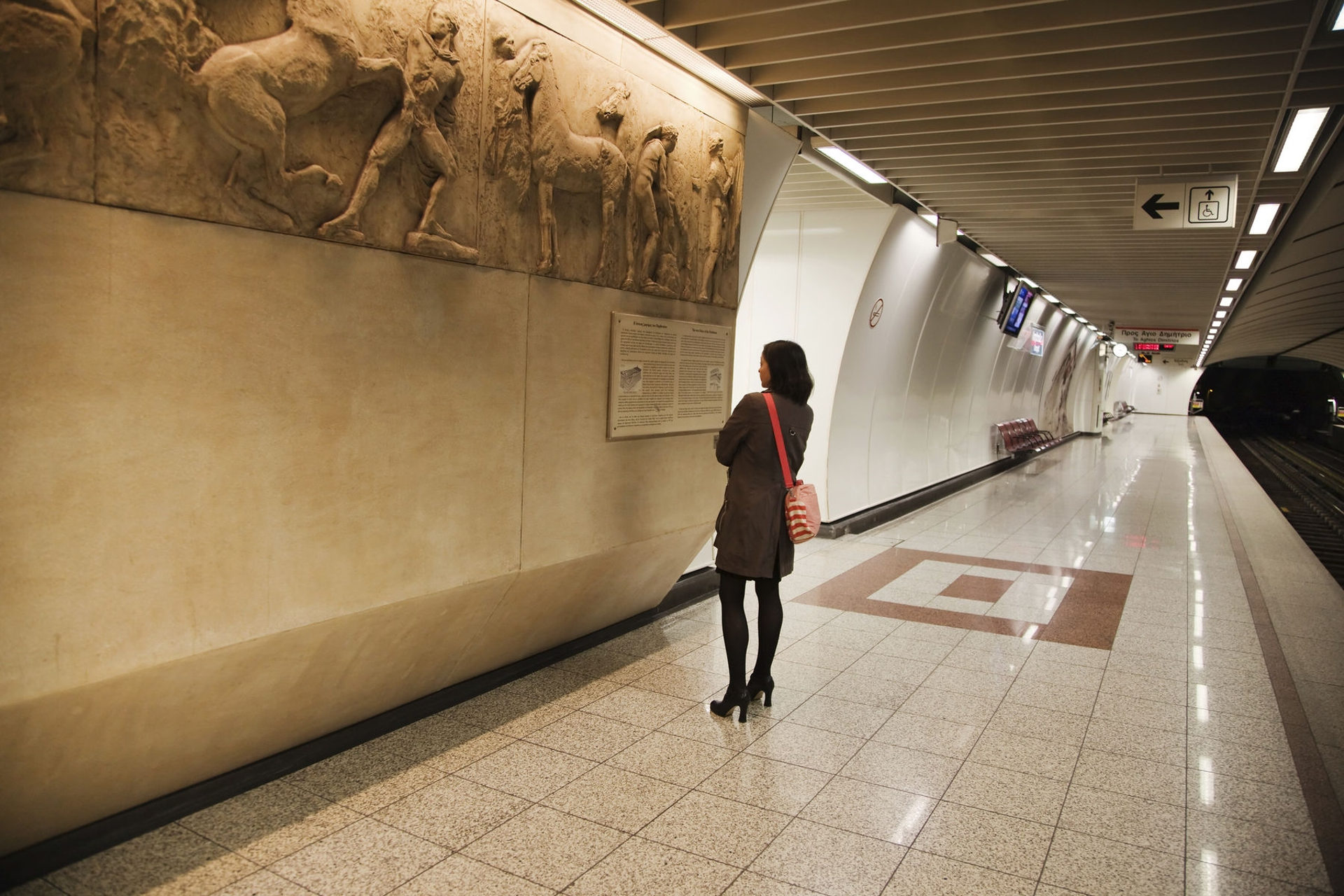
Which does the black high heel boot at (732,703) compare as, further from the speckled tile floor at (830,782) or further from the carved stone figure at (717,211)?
the carved stone figure at (717,211)

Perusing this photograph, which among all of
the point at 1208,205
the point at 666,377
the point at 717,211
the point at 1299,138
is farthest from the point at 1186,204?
the point at 666,377

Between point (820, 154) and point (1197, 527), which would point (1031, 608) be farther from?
point (1197, 527)

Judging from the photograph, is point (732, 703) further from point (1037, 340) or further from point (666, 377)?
point (1037, 340)

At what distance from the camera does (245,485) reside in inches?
118

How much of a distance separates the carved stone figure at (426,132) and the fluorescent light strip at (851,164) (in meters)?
3.97

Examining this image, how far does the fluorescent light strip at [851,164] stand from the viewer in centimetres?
699

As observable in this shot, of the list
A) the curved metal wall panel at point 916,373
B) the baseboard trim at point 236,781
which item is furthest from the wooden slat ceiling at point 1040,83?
the baseboard trim at point 236,781

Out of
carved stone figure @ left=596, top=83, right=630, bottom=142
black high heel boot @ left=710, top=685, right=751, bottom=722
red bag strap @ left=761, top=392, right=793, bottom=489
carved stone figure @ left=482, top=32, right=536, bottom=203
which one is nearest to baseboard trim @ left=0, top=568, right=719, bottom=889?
black high heel boot @ left=710, top=685, right=751, bottom=722

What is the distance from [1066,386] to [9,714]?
88.9 ft

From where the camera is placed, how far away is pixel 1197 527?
423 inches

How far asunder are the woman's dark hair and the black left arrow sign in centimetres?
449

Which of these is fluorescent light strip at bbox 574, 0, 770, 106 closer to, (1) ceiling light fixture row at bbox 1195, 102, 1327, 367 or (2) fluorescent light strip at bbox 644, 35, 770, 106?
(2) fluorescent light strip at bbox 644, 35, 770, 106

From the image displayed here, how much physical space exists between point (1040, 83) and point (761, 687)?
3.85 meters

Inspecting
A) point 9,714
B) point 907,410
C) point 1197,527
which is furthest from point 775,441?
point 1197,527
